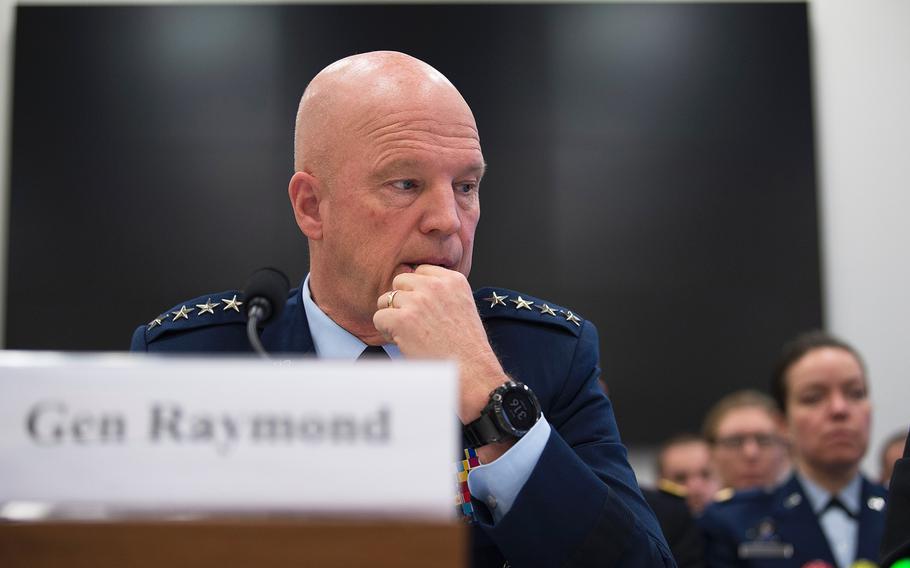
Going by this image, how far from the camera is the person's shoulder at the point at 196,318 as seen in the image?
182 cm

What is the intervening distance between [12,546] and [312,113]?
3.73 feet

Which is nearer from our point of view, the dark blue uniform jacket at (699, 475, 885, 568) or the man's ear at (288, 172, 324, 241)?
the man's ear at (288, 172, 324, 241)

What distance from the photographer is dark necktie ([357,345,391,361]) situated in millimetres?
1789

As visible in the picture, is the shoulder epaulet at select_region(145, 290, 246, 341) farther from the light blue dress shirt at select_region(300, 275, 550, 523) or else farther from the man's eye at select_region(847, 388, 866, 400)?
the man's eye at select_region(847, 388, 866, 400)

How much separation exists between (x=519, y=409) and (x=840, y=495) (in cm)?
242

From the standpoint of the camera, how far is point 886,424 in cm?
501

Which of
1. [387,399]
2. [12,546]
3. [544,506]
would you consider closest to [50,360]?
[12,546]

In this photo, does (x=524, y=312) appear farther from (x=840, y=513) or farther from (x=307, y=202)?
(x=840, y=513)

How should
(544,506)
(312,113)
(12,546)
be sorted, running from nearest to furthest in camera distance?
(12,546) → (544,506) → (312,113)

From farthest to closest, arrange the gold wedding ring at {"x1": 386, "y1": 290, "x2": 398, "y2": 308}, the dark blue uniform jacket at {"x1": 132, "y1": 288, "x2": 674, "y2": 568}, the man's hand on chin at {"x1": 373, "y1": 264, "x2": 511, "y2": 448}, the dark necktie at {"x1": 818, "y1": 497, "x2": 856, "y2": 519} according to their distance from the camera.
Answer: the dark necktie at {"x1": 818, "y1": 497, "x2": 856, "y2": 519}
the gold wedding ring at {"x1": 386, "y1": 290, "x2": 398, "y2": 308}
the man's hand on chin at {"x1": 373, "y1": 264, "x2": 511, "y2": 448}
the dark blue uniform jacket at {"x1": 132, "y1": 288, "x2": 674, "y2": 568}

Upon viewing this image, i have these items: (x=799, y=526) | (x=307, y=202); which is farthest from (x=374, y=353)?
(x=799, y=526)

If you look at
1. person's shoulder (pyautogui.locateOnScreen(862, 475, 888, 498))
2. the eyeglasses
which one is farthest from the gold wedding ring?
the eyeglasses

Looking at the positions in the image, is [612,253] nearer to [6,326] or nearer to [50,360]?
[6,326]

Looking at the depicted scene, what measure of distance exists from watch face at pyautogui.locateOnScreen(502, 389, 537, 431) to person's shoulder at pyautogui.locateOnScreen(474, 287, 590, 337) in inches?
15.8
